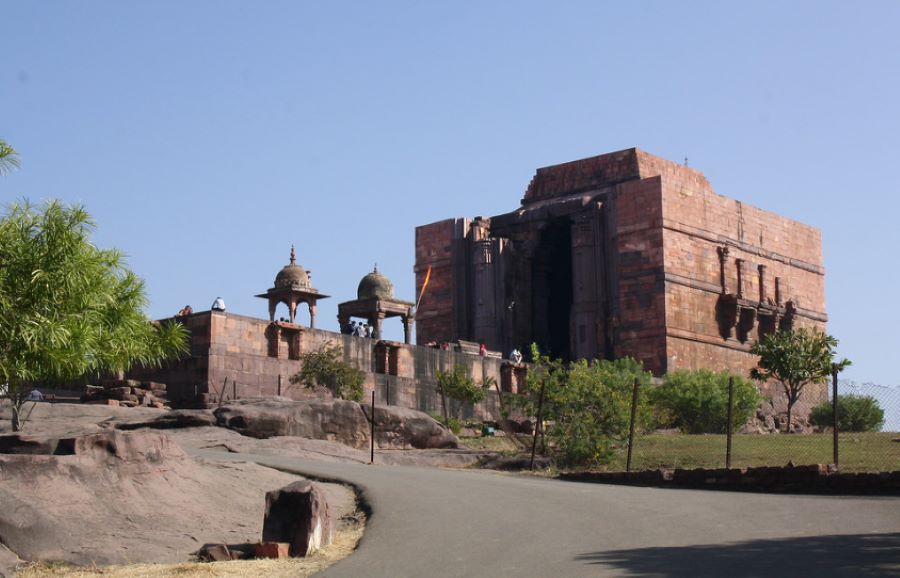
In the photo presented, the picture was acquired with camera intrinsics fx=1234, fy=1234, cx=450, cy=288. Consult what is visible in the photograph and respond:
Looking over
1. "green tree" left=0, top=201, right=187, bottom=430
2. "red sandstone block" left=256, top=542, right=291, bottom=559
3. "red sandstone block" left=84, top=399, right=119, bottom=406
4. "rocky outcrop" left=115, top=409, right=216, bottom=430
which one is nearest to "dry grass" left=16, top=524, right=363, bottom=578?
"red sandstone block" left=256, top=542, right=291, bottom=559

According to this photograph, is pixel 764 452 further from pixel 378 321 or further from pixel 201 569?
pixel 378 321

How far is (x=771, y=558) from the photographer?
9500 mm

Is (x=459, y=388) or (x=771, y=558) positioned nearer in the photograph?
(x=771, y=558)

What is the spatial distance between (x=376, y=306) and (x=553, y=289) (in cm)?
1117

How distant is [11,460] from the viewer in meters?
11.9

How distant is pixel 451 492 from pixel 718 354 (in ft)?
113

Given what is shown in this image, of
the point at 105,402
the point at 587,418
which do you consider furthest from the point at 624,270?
the point at 587,418

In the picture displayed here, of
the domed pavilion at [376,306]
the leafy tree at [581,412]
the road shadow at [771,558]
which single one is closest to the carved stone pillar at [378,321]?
the domed pavilion at [376,306]

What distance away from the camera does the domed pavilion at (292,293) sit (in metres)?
41.9

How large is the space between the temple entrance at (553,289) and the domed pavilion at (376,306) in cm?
758

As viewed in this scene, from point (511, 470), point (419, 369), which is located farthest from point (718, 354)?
point (511, 470)

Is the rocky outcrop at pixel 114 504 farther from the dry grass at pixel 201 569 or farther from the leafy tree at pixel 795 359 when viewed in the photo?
the leafy tree at pixel 795 359

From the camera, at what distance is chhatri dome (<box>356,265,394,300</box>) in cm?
4531

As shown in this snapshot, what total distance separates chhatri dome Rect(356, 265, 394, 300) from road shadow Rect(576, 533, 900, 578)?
3517cm
